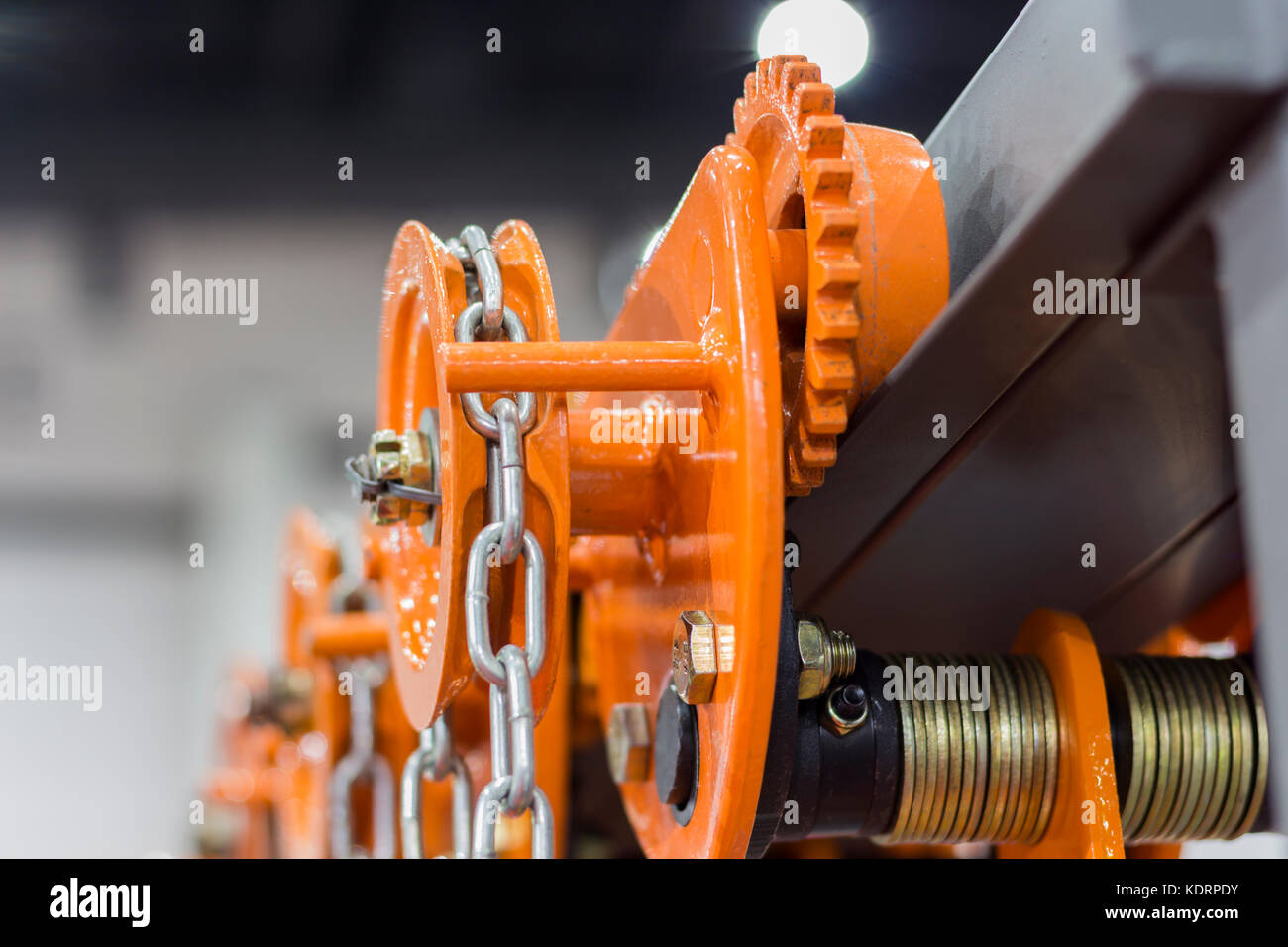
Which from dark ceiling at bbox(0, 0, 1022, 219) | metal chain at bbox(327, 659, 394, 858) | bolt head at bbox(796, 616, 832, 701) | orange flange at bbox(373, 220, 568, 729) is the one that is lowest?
metal chain at bbox(327, 659, 394, 858)

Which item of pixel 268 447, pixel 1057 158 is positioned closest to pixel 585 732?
pixel 1057 158

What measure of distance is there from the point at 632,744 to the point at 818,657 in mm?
228

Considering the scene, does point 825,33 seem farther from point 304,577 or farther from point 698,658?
point 698,658

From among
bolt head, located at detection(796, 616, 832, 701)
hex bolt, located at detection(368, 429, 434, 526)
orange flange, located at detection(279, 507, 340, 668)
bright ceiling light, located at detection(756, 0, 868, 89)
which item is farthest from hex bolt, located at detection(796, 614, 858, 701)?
bright ceiling light, located at detection(756, 0, 868, 89)

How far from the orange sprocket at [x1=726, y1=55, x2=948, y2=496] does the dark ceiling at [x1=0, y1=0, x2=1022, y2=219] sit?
847 millimetres

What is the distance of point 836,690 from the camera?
2.96 ft

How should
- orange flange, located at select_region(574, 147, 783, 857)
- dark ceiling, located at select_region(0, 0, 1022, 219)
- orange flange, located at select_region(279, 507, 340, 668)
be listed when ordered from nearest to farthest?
orange flange, located at select_region(574, 147, 783, 857), orange flange, located at select_region(279, 507, 340, 668), dark ceiling, located at select_region(0, 0, 1022, 219)

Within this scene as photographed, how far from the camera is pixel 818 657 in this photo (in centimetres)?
86

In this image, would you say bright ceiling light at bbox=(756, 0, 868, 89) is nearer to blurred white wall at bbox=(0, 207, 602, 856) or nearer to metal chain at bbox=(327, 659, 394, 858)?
metal chain at bbox=(327, 659, 394, 858)

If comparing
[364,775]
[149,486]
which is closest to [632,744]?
[364,775]

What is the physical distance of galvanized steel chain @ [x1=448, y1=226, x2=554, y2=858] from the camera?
768 mm

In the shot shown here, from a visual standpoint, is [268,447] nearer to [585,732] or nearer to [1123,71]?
[585,732]

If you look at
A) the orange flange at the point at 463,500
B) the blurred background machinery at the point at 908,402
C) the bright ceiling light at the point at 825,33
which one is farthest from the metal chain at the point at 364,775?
the bright ceiling light at the point at 825,33
